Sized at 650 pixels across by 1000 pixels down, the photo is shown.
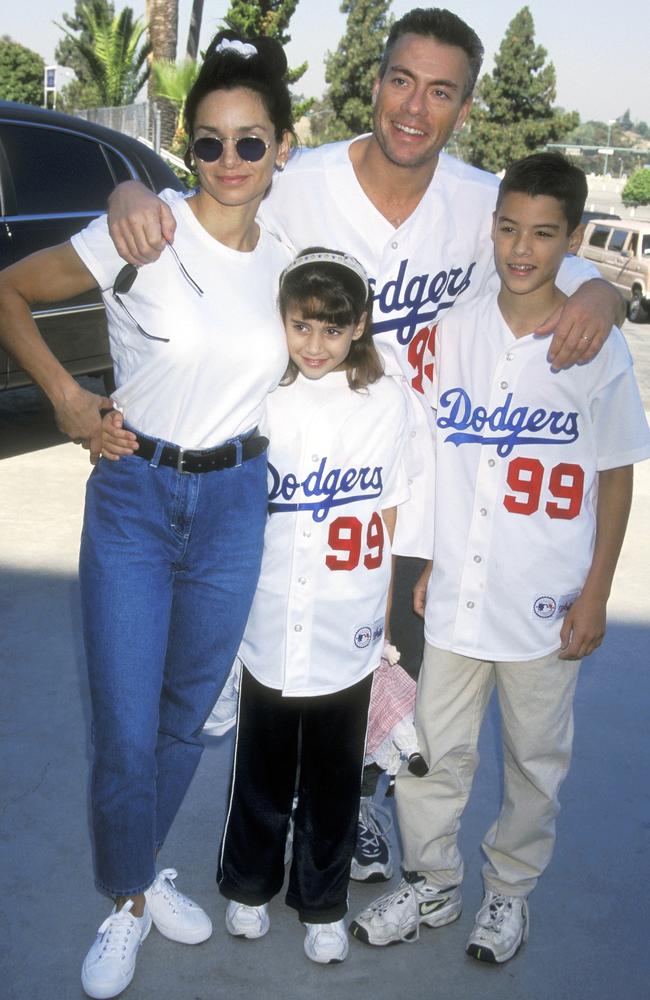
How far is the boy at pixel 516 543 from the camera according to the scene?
8.23 ft

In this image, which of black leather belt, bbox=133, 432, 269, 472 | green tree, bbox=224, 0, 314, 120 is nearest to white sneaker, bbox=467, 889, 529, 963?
black leather belt, bbox=133, 432, 269, 472

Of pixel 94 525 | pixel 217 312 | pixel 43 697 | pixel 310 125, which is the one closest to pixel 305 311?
pixel 217 312

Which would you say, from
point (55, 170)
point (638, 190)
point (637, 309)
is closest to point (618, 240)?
point (637, 309)

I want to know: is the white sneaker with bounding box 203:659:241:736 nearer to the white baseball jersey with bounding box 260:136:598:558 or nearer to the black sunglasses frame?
the white baseball jersey with bounding box 260:136:598:558

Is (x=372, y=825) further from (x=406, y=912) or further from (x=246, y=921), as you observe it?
(x=246, y=921)

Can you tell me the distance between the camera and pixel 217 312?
2.31 meters

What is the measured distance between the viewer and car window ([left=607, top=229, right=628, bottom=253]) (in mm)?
18625

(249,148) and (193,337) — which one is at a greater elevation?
(249,148)

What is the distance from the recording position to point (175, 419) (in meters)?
2.34

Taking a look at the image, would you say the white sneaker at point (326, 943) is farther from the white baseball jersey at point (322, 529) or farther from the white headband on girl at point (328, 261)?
the white headband on girl at point (328, 261)

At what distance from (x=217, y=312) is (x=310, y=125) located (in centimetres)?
5872

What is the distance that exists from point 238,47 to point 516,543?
1281mm

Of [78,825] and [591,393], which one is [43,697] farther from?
[591,393]

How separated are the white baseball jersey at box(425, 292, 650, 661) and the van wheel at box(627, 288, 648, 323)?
15461mm
